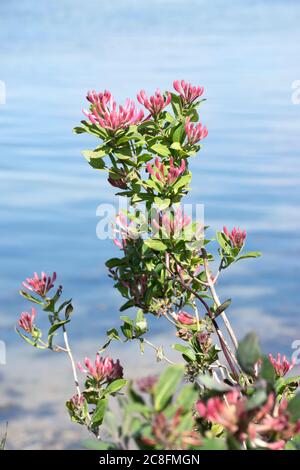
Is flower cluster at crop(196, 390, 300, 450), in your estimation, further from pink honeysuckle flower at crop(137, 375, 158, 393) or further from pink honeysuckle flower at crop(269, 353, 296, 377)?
pink honeysuckle flower at crop(269, 353, 296, 377)

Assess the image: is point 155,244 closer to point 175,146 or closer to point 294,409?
point 175,146

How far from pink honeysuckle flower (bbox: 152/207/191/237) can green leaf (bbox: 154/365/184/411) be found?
2.47 meters

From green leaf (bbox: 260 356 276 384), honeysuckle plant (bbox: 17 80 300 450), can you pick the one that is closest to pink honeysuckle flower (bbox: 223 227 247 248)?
honeysuckle plant (bbox: 17 80 300 450)

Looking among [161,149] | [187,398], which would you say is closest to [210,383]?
[187,398]

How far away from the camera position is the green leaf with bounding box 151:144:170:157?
5.22 meters

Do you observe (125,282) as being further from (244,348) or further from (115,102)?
(244,348)

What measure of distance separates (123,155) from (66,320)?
1234mm

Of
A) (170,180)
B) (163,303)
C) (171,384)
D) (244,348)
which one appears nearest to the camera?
(171,384)

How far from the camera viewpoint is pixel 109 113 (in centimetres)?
505

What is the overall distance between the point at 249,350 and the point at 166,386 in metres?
0.41

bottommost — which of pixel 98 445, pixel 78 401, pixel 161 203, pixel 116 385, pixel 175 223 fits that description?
pixel 78 401

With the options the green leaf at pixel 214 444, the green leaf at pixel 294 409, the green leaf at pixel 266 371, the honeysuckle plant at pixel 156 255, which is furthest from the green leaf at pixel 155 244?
the green leaf at pixel 214 444

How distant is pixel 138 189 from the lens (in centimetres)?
531

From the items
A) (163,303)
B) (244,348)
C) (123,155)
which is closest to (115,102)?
(123,155)
